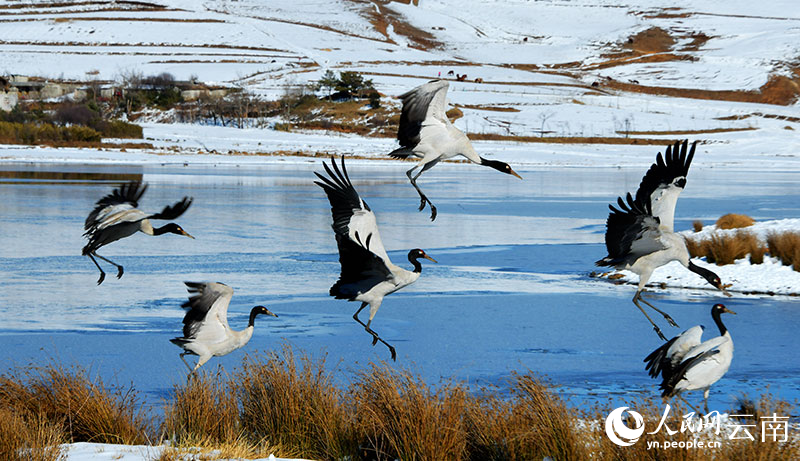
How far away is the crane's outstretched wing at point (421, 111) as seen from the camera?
19.8 feet

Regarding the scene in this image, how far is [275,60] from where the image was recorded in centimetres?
12550

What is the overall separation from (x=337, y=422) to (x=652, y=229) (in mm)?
2795

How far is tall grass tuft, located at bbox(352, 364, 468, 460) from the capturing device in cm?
670

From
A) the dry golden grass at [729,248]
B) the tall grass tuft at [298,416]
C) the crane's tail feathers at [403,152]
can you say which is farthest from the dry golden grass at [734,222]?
the crane's tail feathers at [403,152]

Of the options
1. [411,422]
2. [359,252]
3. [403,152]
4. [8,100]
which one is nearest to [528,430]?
[411,422]

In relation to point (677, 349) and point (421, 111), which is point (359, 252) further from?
point (677, 349)

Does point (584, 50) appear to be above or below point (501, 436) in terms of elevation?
above

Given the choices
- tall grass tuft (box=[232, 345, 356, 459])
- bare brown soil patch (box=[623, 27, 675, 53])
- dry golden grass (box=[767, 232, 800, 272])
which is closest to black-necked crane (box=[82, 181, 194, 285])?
tall grass tuft (box=[232, 345, 356, 459])

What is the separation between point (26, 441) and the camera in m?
6.68

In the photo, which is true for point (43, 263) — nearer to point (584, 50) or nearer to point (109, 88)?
point (109, 88)

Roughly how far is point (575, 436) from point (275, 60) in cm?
12231

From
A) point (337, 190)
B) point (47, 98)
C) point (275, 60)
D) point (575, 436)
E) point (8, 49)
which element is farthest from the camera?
point (8, 49)

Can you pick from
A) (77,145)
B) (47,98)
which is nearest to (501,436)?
(77,145)

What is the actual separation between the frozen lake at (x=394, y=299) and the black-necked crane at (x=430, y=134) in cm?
265
